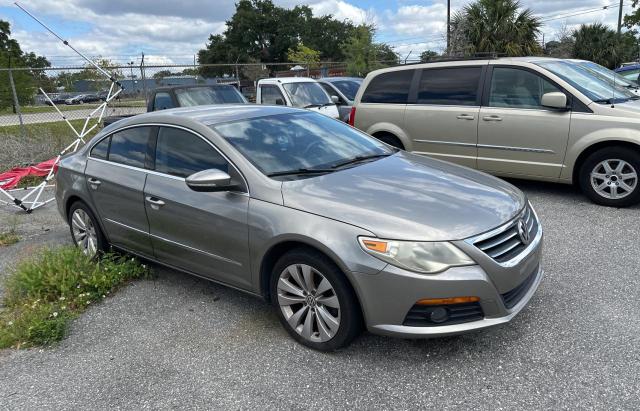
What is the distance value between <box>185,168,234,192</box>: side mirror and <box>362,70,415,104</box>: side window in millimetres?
4706

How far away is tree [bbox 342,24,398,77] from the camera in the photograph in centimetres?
2777

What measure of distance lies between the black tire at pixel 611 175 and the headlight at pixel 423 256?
157 inches

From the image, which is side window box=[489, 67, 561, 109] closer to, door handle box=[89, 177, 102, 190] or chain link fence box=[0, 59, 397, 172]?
door handle box=[89, 177, 102, 190]

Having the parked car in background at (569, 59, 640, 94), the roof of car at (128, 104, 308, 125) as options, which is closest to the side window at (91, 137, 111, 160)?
the roof of car at (128, 104, 308, 125)

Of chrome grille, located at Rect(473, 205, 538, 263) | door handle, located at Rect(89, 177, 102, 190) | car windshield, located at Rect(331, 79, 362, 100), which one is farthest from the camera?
car windshield, located at Rect(331, 79, 362, 100)

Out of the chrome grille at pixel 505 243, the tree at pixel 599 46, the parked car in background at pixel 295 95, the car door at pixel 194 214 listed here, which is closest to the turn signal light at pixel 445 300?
the chrome grille at pixel 505 243

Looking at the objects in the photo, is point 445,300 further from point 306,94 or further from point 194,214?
point 306,94

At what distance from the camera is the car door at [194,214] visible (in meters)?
3.50

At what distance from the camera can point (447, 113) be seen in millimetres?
7020

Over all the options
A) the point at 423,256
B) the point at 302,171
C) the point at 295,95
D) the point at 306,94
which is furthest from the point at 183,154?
the point at 306,94

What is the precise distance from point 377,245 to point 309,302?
646 mm

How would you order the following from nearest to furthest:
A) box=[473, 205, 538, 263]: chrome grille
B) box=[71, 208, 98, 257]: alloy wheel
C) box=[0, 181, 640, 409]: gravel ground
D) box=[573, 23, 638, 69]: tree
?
box=[0, 181, 640, 409]: gravel ground, box=[473, 205, 538, 263]: chrome grille, box=[71, 208, 98, 257]: alloy wheel, box=[573, 23, 638, 69]: tree

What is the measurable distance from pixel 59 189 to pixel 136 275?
54.8 inches

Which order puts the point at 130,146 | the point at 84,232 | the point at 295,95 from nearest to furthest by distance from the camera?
the point at 130,146
the point at 84,232
the point at 295,95
